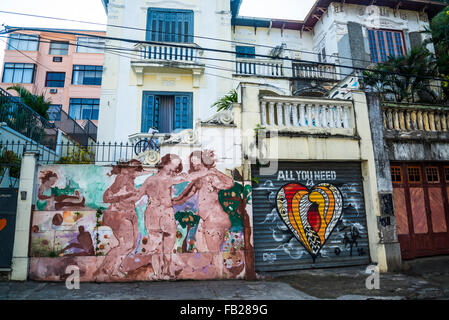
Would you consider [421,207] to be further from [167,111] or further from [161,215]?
[167,111]

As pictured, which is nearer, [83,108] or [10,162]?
[10,162]

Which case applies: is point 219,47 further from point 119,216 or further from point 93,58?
point 93,58

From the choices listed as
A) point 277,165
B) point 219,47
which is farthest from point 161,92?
point 277,165

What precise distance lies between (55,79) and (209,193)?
79.0 feet

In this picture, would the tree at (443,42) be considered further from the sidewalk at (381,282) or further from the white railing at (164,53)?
the white railing at (164,53)

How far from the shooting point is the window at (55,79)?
78.5 feet

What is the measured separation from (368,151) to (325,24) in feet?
36.2

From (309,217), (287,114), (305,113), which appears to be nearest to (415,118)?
(305,113)

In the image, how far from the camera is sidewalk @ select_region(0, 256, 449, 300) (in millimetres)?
5113

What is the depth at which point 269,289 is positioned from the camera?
5.70 metres

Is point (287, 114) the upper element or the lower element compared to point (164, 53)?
lower

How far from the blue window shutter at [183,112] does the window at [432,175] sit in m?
9.15

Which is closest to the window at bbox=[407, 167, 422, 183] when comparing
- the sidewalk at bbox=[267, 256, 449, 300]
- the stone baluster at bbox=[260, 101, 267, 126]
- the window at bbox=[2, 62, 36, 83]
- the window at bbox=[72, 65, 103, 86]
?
the sidewalk at bbox=[267, 256, 449, 300]

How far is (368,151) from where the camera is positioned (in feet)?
25.8
